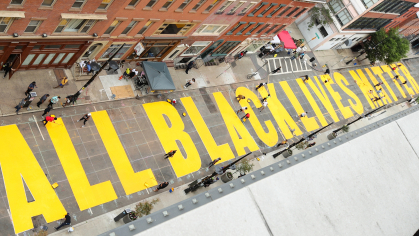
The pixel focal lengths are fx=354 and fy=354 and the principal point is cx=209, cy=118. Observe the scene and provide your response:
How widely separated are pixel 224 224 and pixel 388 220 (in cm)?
1623

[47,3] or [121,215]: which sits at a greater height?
[47,3]

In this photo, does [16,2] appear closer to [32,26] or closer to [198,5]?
[32,26]

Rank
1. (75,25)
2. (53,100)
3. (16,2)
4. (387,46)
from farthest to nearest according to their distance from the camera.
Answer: (387,46) → (53,100) → (75,25) → (16,2)

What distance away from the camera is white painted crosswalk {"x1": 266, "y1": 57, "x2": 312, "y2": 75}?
5931 cm

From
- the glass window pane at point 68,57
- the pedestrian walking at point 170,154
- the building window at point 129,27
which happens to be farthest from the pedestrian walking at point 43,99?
the pedestrian walking at point 170,154

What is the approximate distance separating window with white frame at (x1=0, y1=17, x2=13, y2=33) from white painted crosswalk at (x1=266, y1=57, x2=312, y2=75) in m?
39.4

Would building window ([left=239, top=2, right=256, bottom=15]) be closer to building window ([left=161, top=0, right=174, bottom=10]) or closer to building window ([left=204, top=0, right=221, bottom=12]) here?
building window ([left=204, top=0, right=221, bottom=12])

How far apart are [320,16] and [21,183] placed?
184 feet

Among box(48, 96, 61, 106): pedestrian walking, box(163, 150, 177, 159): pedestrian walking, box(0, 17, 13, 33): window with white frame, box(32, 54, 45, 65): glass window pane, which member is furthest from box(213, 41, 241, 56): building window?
box(0, 17, 13, 33): window with white frame

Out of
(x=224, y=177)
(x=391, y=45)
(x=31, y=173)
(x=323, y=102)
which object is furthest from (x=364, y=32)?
(x=31, y=173)

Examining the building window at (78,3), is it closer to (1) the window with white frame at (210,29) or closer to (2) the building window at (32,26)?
(2) the building window at (32,26)

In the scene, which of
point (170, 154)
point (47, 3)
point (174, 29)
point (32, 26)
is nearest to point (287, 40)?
point (174, 29)

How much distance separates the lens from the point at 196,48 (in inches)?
1881

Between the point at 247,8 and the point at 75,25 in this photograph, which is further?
the point at 247,8
